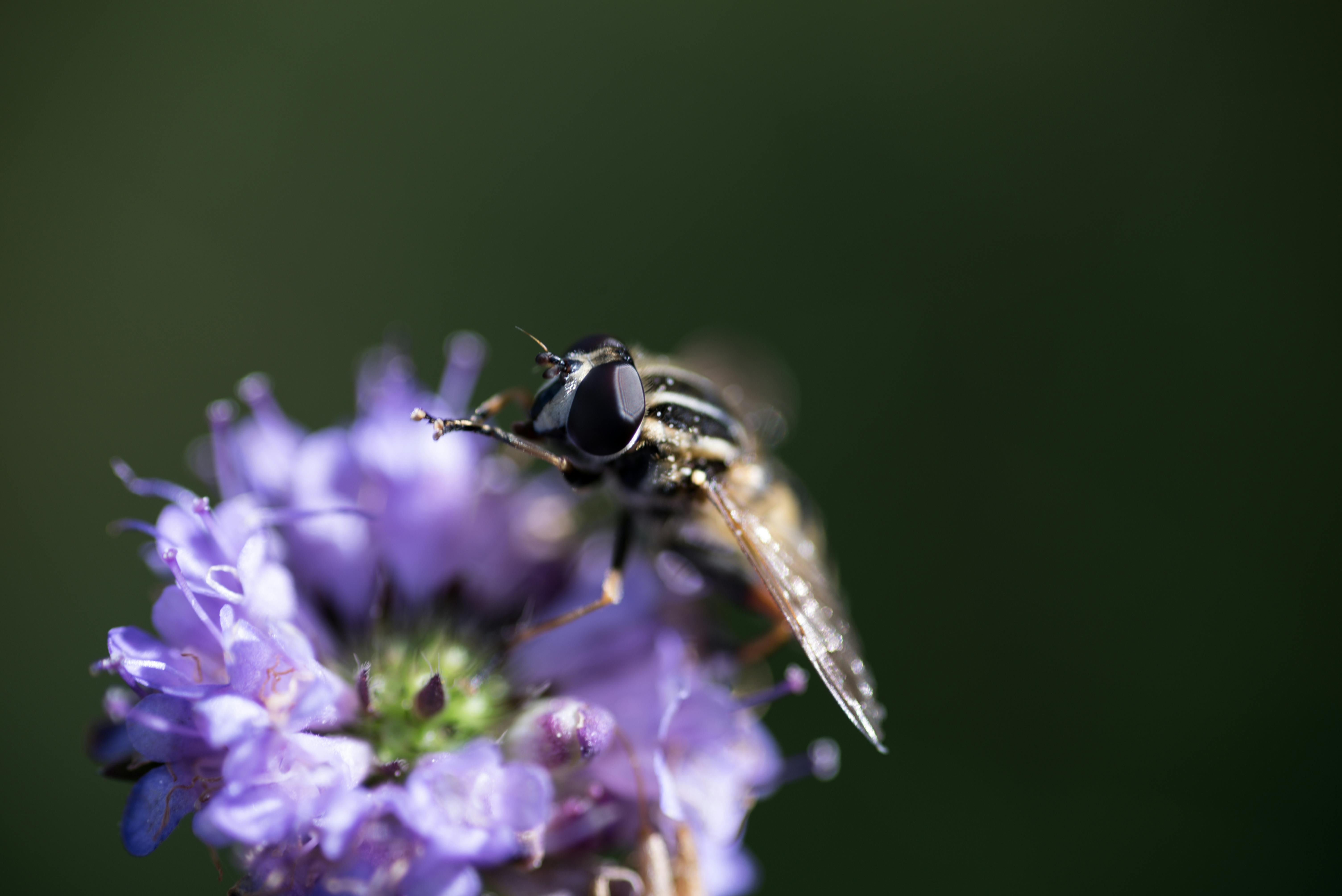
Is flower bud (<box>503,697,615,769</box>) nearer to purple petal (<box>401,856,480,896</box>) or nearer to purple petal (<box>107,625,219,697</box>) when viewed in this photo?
purple petal (<box>401,856,480,896</box>)

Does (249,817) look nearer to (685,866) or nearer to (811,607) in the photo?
(685,866)

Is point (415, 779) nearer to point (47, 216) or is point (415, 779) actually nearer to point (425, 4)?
point (47, 216)

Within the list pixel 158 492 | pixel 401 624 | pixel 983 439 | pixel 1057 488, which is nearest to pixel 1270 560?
pixel 1057 488

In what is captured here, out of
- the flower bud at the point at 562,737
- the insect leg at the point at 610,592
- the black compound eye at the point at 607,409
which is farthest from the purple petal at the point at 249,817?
the black compound eye at the point at 607,409

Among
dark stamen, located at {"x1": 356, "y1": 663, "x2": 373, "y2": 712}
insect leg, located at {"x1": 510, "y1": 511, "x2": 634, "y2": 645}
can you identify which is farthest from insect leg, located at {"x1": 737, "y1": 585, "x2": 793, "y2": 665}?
dark stamen, located at {"x1": 356, "y1": 663, "x2": 373, "y2": 712}

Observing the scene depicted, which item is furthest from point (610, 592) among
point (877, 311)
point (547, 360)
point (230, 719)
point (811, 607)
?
point (877, 311)
